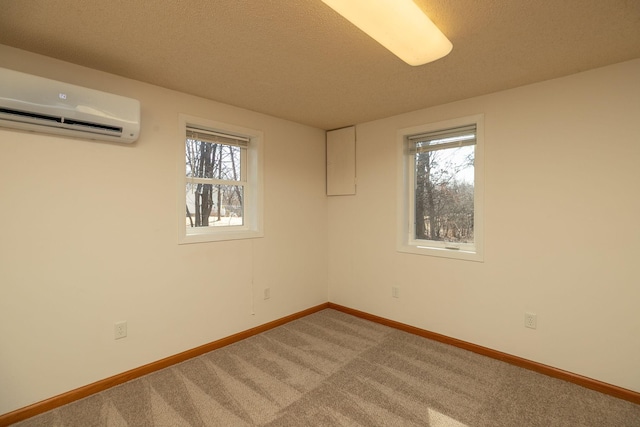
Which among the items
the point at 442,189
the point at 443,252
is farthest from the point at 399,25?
the point at 443,252

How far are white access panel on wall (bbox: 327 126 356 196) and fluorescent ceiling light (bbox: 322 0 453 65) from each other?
1976 millimetres

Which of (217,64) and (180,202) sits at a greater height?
(217,64)

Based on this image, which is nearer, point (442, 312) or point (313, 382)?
point (313, 382)

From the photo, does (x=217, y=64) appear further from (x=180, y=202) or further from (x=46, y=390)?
(x=46, y=390)

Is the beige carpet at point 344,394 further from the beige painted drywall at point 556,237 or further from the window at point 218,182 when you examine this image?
the window at point 218,182

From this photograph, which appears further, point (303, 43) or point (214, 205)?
point (214, 205)

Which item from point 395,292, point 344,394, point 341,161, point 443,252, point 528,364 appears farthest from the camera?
point 341,161

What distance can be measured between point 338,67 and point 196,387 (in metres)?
2.53

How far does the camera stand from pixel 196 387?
220 cm

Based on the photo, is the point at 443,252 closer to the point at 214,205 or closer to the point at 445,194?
the point at 445,194

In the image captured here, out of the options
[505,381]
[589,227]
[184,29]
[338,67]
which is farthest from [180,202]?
[589,227]

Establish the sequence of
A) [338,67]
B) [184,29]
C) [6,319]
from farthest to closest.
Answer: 1. [338,67]
2. [6,319]
3. [184,29]

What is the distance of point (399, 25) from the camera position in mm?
1393

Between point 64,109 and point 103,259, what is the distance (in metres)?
1.04
